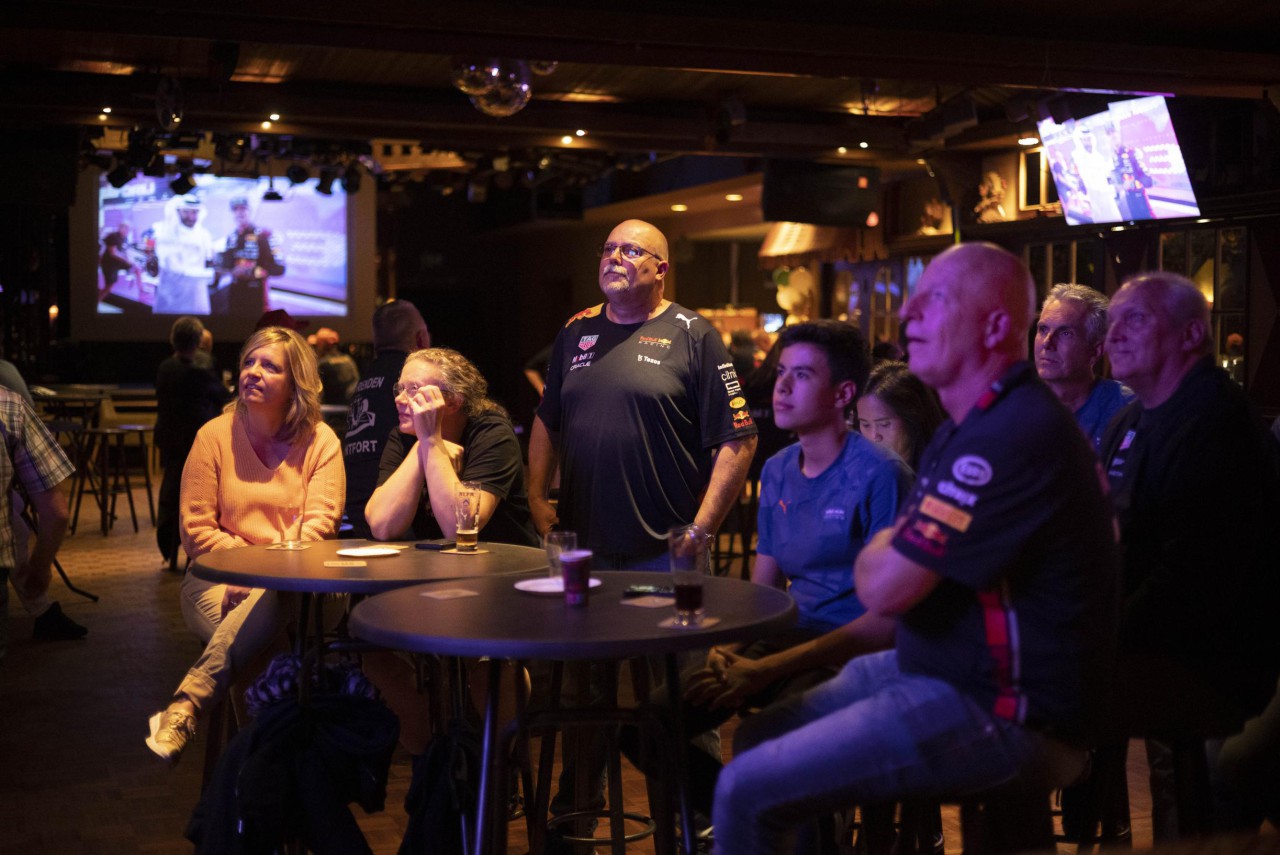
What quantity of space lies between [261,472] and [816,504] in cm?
173

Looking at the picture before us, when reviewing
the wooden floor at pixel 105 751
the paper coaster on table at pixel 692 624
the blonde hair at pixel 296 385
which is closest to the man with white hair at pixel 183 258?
the wooden floor at pixel 105 751

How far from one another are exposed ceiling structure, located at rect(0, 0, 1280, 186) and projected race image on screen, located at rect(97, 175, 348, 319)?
198 inches

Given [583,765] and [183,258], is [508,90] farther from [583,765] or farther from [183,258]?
[183,258]

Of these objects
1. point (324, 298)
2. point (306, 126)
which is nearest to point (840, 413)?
point (306, 126)

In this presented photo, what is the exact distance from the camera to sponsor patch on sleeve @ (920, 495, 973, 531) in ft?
6.25

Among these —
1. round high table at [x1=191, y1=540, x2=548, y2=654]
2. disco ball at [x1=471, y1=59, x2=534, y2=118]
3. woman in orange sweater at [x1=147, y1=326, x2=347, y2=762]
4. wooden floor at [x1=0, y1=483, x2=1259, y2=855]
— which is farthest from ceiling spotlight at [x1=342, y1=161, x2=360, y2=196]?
round high table at [x1=191, y1=540, x2=548, y2=654]

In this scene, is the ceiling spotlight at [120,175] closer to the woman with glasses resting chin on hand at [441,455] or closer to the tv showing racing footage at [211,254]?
the tv showing racing footage at [211,254]

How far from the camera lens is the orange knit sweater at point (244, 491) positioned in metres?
3.62

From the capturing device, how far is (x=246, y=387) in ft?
12.1

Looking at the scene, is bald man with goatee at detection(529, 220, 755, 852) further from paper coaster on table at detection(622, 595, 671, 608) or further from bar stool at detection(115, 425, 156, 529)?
bar stool at detection(115, 425, 156, 529)

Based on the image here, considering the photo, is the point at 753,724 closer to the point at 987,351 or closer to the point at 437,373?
the point at 987,351

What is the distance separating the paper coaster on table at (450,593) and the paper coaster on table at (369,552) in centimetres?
55

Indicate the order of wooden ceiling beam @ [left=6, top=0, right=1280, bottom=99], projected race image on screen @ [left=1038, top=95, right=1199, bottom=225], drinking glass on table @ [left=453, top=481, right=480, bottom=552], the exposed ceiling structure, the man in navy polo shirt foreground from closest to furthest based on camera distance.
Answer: the man in navy polo shirt foreground
drinking glass on table @ [left=453, top=481, right=480, bottom=552]
wooden ceiling beam @ [left=6, top=0, right=1280, bottom=99]
the exposed ceiling structure
projected race image on screen @ [left=1038, top=95, right=1199, bottom=225]

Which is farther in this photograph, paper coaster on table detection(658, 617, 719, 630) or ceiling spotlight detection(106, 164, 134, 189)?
ceiling spotlight detection(106, 164, 134, 189)
